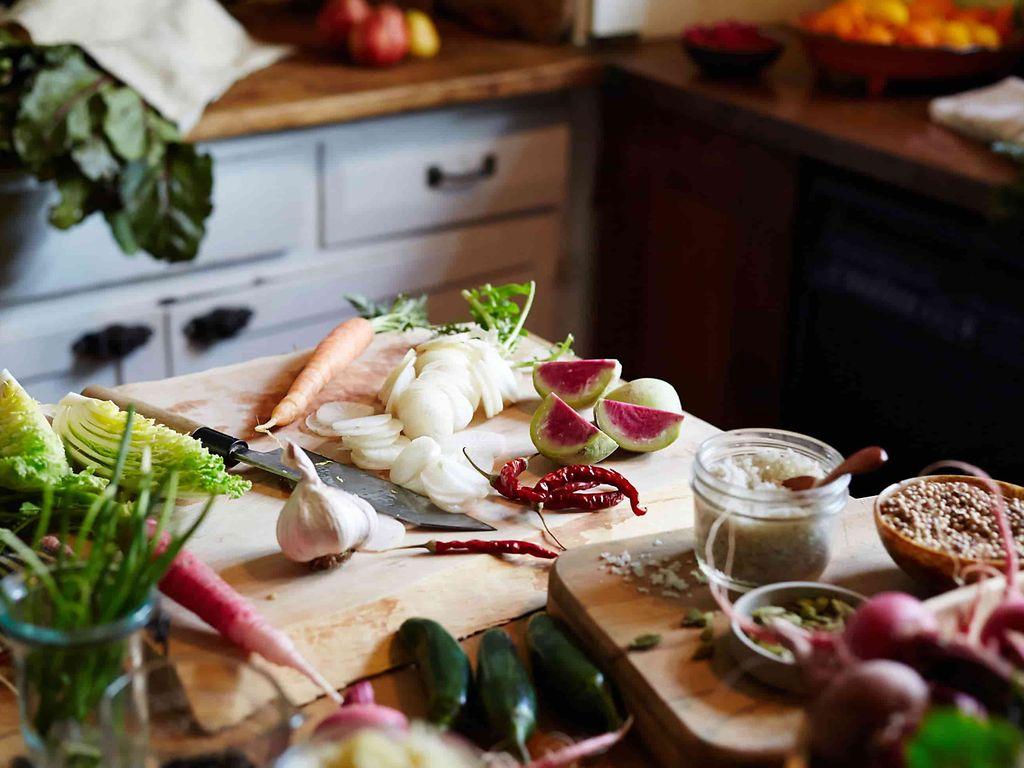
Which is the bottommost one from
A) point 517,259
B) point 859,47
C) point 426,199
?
point 517,259

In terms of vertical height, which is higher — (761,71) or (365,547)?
(761,71)

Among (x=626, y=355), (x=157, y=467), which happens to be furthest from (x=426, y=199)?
(x=157, y=467)

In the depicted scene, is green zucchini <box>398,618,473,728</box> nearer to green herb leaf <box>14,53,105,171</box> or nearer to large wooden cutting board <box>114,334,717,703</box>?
large wooden cutting board <box>114,334,717,703</box>

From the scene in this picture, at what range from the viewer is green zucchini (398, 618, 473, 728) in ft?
3.36

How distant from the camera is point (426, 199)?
9.87 ft

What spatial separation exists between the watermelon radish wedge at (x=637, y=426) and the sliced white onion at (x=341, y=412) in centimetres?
32

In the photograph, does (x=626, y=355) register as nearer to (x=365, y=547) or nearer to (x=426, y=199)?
(x=426, y=199)

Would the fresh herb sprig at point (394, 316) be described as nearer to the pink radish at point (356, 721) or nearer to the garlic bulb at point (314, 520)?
the garlic bulb at point (314, 520)

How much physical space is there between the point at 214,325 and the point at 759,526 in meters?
1.88

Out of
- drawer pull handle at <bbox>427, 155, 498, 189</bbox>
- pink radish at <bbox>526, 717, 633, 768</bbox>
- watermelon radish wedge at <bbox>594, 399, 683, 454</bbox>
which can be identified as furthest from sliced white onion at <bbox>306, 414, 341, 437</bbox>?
drawer pull handle at <bbox>427, 155, 498, 189</bbox>

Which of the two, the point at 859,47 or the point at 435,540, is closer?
the point at 435,540

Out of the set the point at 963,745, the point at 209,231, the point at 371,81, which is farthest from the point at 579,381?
the point at 371,81

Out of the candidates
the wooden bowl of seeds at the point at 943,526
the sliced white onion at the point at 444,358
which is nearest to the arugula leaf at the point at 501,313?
the sliced white onion at the point at 444,358

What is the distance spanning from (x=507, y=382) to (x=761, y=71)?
1.71 meters
